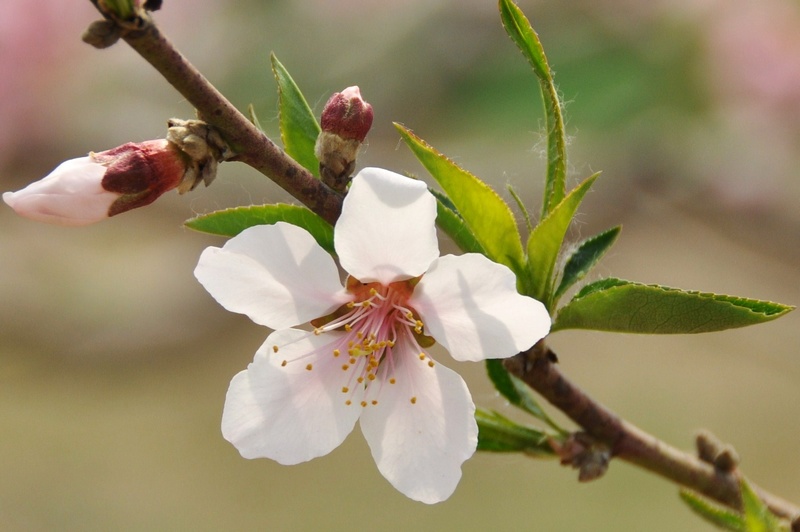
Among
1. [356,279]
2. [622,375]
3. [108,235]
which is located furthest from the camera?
[108,235]

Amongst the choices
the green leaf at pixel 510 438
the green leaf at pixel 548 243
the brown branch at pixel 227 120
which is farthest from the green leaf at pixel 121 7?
the green leaf at pixel 510 438

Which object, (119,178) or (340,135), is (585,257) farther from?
(119,178)

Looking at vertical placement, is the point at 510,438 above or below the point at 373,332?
below

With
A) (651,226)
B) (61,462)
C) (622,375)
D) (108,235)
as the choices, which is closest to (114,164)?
(622,375)

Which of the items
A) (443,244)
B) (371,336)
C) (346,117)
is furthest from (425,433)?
(443,244)

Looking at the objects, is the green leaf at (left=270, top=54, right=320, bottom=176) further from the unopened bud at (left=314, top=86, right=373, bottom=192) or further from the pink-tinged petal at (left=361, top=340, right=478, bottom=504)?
the pink-tinged petal at (left=361, top=340, right=478, bottom=504)

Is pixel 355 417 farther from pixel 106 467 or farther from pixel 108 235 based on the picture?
pixel 108 235
